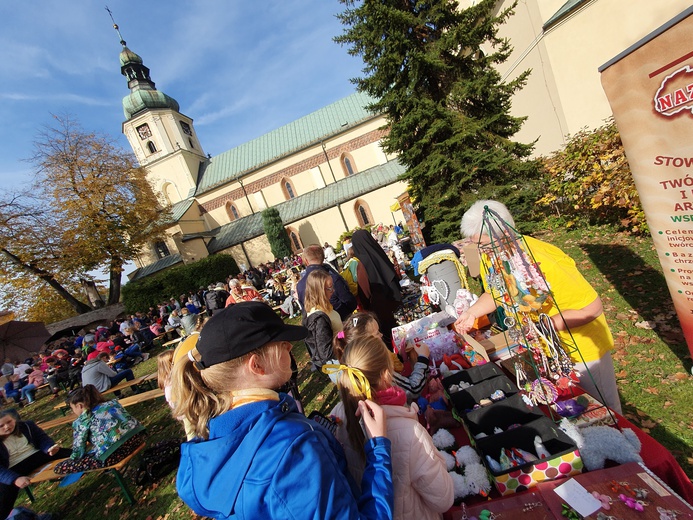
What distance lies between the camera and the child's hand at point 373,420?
1.48 meters

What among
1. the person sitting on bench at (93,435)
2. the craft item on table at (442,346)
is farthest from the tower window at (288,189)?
the craft item on table at (442,346)

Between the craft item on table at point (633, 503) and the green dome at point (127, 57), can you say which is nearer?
the craft item on table at point (633, 503)

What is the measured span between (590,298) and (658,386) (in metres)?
2.15

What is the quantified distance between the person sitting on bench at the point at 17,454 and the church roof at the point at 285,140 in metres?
27.5

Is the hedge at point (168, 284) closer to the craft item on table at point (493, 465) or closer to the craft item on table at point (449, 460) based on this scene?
the craft item on table at point (449, 460)

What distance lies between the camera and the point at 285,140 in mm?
30953

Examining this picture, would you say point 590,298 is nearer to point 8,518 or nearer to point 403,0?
point 8,518

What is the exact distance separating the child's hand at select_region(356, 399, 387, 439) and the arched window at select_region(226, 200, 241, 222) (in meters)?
31.8

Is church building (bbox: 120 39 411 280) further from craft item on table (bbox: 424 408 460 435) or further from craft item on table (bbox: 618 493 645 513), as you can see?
craft item on table (bbox: 618 493 645 513)

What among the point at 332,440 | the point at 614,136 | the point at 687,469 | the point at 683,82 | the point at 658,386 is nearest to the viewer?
the point at 332,440

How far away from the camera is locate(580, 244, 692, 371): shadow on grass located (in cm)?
356

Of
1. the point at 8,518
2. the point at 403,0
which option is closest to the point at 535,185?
the point at 403,0

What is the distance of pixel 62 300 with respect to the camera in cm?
2280

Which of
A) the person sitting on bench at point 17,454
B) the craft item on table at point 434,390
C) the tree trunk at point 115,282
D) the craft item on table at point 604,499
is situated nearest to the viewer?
the craft item on table at point 604,499
